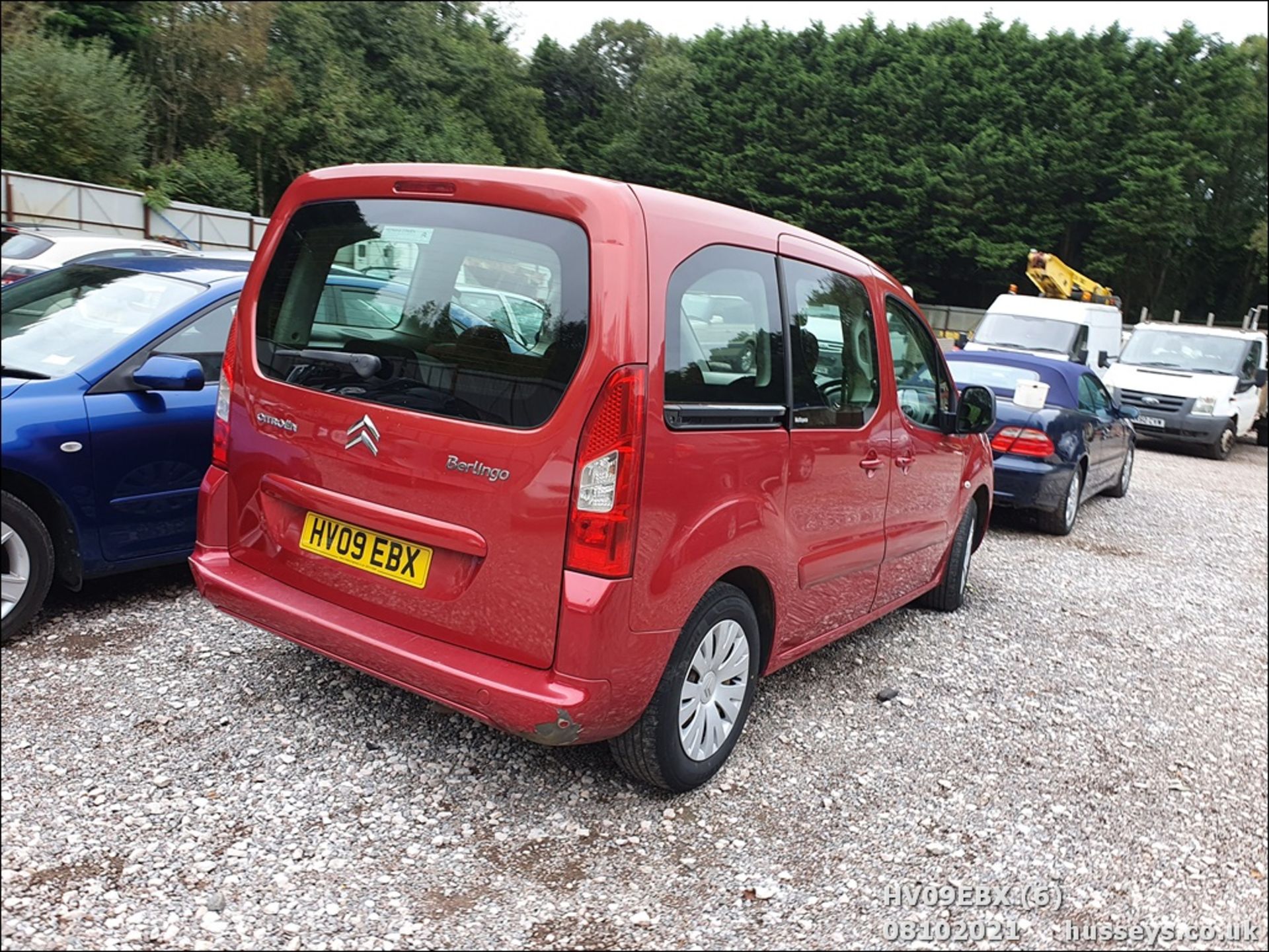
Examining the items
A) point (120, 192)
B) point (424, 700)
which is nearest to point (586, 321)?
point (424, 700)

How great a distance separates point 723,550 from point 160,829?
1805mm

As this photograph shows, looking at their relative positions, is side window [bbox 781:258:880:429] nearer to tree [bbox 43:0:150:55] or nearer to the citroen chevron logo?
the citroen chevron logo

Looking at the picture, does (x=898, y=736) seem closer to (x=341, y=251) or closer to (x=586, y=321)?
(x=586, y=321)

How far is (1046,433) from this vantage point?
8109 mm

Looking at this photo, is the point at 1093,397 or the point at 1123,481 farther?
the point at 1123,481

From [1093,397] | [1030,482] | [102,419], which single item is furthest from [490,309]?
[1093,397]

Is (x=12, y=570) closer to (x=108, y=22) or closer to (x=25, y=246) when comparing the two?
(x=25, y=246)

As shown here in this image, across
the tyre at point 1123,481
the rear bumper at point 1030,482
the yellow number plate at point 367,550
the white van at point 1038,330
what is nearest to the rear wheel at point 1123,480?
the tyre at point 1123,481

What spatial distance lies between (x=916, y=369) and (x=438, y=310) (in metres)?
2.66

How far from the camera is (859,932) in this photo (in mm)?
2799

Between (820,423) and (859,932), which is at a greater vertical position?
(820,423)

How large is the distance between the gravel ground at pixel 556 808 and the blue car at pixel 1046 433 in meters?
3.20

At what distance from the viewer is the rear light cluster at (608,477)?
2822 mm

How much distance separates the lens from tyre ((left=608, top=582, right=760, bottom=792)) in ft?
10.5
